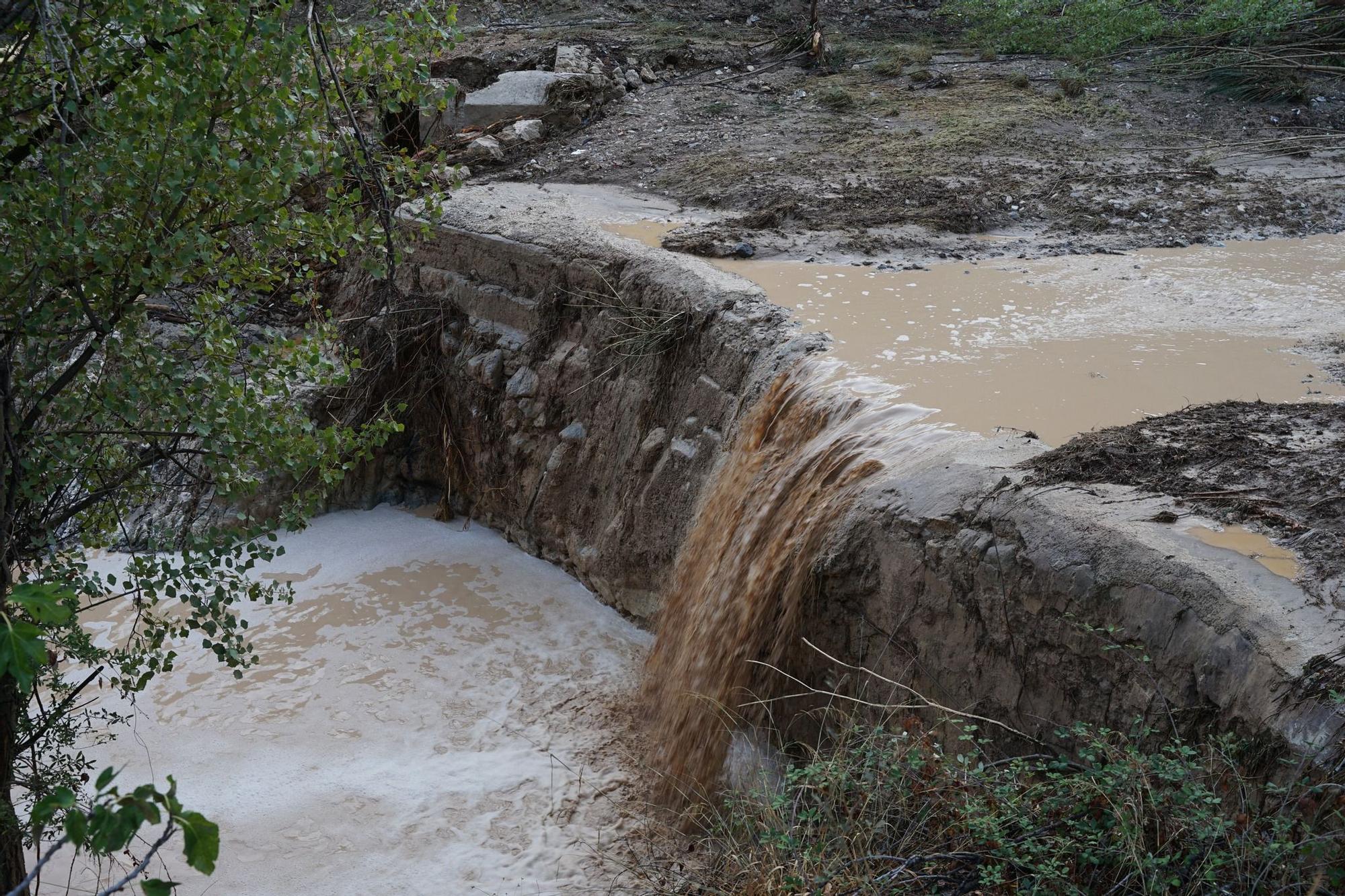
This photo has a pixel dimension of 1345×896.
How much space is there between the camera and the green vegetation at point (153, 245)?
9.06 ft

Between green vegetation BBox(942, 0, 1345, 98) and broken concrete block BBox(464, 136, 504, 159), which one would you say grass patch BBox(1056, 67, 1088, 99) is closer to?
green vegetation BBox(942, 0, 1345, 98)

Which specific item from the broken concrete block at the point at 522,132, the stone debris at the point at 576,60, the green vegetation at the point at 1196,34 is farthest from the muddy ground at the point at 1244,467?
the stone debris at the point at 576,60

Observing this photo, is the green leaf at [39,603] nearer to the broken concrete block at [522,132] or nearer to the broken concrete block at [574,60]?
the broken concrete block at [522,132]

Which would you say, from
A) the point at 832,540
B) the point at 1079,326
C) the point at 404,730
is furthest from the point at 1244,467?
the point at 404,730

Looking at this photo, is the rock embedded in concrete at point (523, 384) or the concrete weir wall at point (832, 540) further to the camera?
the rock embedded in concrete at point (523, 384)

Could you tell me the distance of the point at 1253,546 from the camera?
3.15 m

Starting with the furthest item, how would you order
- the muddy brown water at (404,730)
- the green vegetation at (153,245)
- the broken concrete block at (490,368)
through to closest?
the broken concrete block at (490,368) < the muddy brown water at (404,730) < the green vegetation at (153,245)

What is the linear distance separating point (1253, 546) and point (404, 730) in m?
3.67

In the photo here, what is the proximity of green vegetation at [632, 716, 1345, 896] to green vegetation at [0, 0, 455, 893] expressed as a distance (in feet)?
5.35

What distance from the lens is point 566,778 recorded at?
4707 millimetres

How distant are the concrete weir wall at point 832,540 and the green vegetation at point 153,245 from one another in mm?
586

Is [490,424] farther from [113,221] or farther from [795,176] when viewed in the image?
[113,221]

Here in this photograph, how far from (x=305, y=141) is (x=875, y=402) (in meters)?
2.43

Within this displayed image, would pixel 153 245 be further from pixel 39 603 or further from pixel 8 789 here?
pixel 8 789
